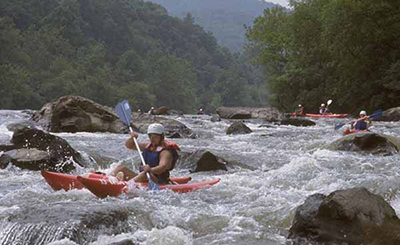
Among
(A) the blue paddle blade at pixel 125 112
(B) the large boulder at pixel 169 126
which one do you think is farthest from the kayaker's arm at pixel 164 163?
(B) the large boulder at pixel 169 126

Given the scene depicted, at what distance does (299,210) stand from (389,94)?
2263 centimetres

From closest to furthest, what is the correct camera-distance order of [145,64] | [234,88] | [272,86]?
[272,86]
[145,64]
[234,88]

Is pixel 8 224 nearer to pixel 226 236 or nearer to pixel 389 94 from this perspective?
pixel 226 236

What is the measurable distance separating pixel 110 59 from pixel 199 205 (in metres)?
78.3

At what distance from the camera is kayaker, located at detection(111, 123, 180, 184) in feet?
23.6

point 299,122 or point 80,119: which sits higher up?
point 80,119

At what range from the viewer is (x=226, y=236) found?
5.26m

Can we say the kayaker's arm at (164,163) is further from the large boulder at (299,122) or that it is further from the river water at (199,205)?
the large boulder at (299,122)

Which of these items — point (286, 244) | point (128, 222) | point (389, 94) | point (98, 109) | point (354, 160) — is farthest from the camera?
point (389, 94)

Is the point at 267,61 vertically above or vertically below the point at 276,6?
below

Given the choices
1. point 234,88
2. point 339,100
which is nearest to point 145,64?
point 234,88

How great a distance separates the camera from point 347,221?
16.0ft

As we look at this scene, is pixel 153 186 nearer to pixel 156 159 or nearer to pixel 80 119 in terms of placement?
pixel 156 159

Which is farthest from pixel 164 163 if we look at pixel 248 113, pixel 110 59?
pixel 110 59
